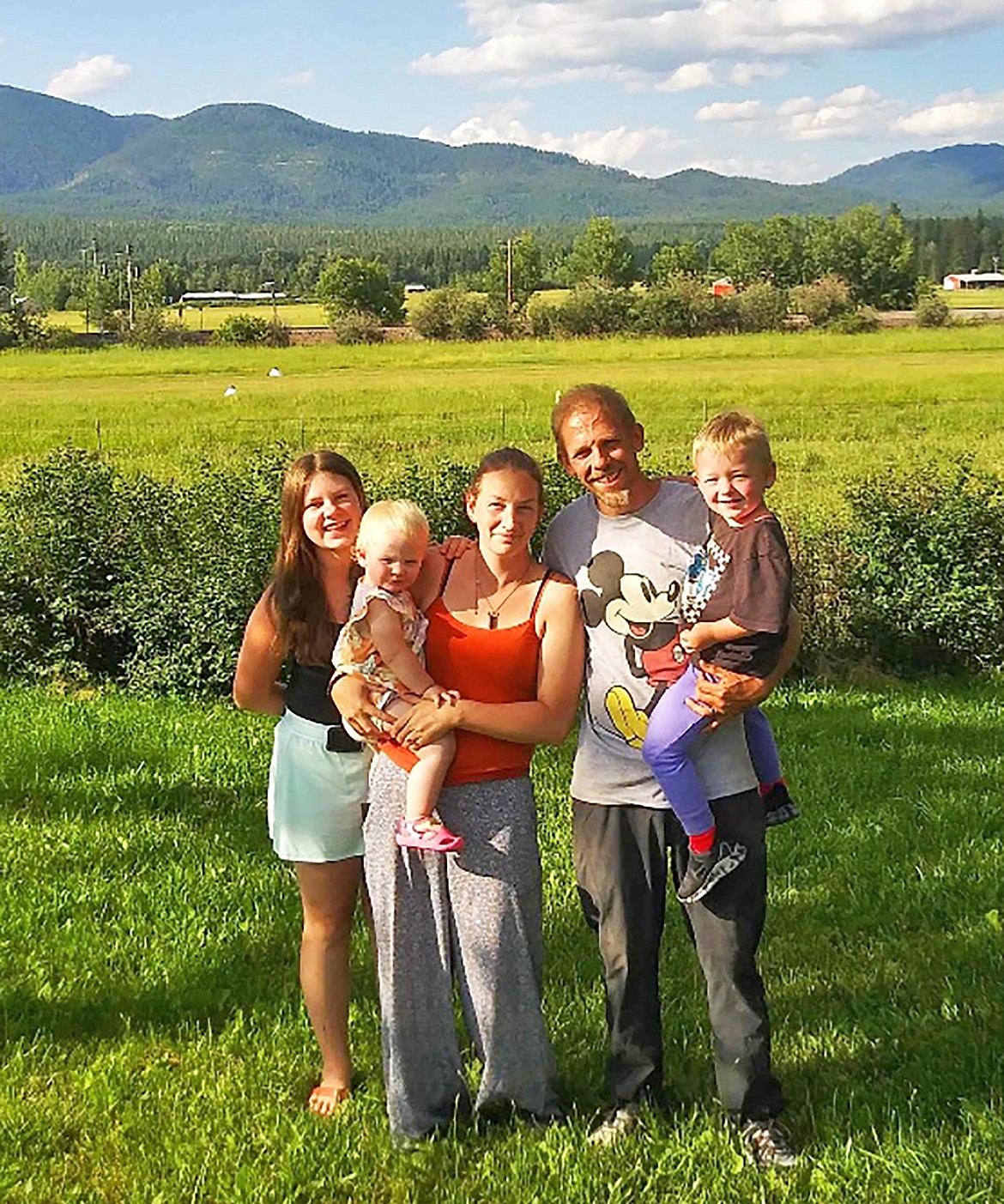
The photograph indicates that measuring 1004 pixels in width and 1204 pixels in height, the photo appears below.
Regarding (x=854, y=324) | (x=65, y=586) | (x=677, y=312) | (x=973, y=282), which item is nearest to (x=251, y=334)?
(x=677, y=312)

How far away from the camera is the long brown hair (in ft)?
12.1

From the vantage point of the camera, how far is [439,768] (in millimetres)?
3436

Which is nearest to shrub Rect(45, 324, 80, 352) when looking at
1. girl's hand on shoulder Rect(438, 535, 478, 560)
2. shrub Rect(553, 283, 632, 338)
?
shrub Rect(553, 283, 632, 338)

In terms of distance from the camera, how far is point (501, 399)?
35656 mm

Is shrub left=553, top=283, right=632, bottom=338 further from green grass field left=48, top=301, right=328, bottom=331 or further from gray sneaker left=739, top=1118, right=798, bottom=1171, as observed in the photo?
gray sneaker left=739, top=1118, right=798, bottom=1171

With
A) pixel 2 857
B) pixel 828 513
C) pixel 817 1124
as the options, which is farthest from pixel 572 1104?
pixel 828 513

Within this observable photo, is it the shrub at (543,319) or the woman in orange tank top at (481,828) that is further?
the shrub at (543,319)

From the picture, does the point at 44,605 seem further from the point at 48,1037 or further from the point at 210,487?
the point at 48,1037

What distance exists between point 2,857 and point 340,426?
24553mm

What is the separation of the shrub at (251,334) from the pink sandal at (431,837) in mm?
65209

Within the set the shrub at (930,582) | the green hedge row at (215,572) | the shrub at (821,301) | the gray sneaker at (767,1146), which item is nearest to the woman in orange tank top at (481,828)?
the gray sneaker at (767,1146)

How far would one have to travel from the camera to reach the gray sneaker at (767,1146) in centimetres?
381

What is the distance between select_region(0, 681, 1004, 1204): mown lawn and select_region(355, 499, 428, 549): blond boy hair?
5.41 ft

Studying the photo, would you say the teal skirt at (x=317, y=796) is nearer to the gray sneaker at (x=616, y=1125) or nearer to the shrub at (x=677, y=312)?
the gray sneaker at (x=616, y=1125)
